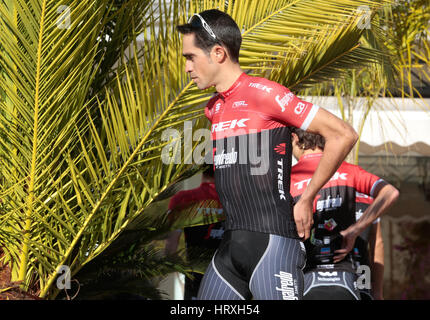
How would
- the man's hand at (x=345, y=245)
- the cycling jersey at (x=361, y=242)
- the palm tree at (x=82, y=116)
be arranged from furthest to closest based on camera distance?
the cycling jersey at (x=361, y=242) < the man's hand at (x=345, y=245) < the palm tree at (x=82, y=116)

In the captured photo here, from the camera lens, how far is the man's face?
7.97 feet

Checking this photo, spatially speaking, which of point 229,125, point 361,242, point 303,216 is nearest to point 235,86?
point 229,125

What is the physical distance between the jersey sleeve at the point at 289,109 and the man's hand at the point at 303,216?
292 mm

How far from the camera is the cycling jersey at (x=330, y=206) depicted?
338cm

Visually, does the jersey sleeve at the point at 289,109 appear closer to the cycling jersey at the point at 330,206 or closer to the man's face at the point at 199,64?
the man's face at the point at 199,64

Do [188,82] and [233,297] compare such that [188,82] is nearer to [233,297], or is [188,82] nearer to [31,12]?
[31,12]

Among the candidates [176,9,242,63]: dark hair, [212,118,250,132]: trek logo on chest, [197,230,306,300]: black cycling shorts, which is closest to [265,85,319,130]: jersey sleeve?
[212,118,250,132]: trek logo on chest

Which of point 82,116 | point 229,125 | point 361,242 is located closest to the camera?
point 229,125

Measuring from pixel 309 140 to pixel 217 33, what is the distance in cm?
129

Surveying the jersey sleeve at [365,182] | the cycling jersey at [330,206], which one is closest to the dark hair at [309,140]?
the cycling jersey at [330,206]

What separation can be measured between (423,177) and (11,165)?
28.0ft

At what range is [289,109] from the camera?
7.58 feet

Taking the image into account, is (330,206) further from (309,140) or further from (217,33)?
(217,33)
